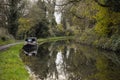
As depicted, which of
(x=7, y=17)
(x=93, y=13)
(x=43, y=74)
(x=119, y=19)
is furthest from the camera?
(x=7, y=17)

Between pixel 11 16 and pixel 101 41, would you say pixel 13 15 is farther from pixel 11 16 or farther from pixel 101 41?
pixel 101 41

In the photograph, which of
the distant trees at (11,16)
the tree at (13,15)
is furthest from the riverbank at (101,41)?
the distant trees at (11,16)

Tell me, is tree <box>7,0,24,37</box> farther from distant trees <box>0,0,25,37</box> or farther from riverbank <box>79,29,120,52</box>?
riverbank <box>79,29,120,52</box>

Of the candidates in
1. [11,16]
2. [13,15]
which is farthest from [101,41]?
[11,16]

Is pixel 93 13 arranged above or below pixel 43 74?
above

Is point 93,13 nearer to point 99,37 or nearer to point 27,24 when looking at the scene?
point 99,37

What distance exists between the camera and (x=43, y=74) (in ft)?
68.0

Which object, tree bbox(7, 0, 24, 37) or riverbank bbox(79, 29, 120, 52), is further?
tree bbox(7, 0, 24, 37)

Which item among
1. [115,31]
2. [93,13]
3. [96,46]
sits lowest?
[96,46]

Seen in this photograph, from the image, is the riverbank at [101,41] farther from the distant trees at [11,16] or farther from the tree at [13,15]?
the distant trees at [11,16]

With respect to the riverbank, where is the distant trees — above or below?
above

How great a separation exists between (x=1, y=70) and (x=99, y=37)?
30.6 metres

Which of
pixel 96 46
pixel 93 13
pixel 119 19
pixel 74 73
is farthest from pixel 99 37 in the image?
pixel 74 73

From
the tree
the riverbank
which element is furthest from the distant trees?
the riverbank
